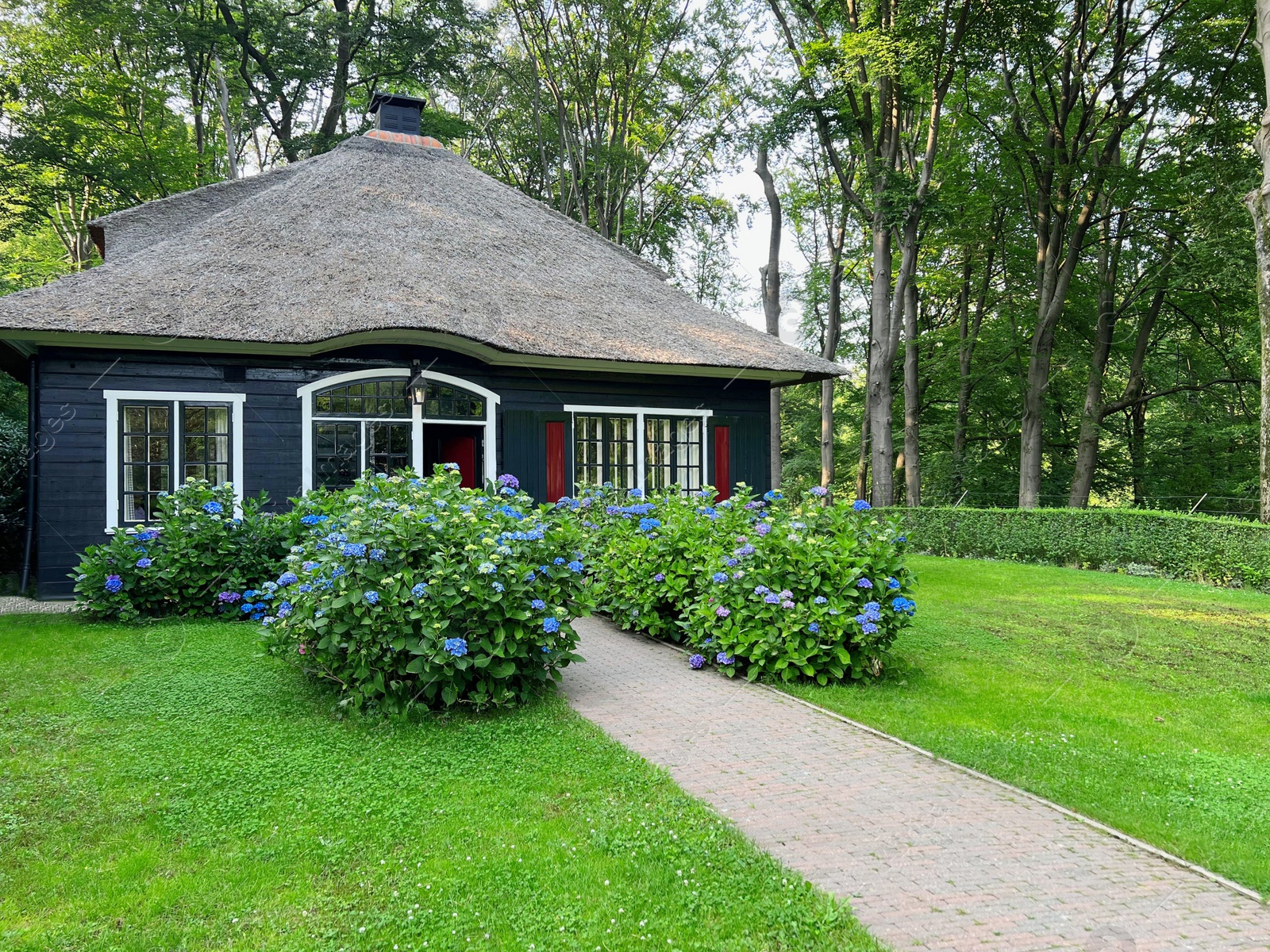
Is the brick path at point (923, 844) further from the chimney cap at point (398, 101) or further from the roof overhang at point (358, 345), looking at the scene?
the chimney cap at point (398, 101)

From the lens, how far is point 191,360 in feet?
33.2

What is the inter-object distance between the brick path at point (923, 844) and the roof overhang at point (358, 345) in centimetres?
633

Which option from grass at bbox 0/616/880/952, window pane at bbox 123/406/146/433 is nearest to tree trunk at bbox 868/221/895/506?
window pane at bbox 123/406/146/433

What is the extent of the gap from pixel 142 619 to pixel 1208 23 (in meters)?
20.2

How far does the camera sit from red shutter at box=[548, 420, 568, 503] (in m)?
11.8

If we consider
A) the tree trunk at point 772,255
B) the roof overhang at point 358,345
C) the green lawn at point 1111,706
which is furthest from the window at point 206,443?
the tree trunk at point 772,255

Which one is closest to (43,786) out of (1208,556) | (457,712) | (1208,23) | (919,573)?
(457,712)

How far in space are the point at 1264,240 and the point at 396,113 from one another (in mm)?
15051

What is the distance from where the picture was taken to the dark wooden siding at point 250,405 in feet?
31.8

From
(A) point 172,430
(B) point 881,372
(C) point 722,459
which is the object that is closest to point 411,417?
(A) point 172,430

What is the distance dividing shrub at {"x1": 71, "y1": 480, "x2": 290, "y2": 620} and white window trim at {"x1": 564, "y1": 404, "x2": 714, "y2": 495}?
15.2ft

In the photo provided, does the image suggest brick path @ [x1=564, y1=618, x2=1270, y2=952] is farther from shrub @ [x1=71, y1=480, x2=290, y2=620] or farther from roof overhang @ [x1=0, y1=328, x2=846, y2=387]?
roof overhang @ [x1=0, y1=328, x2=846, y2=387]

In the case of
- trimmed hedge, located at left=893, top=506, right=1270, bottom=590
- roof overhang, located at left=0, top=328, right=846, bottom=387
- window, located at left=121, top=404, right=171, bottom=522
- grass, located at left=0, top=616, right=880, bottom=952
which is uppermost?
roof overhang, located at left=0, top=328, right=846, bottom=387

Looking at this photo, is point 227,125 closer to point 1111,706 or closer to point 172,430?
point 172,430
